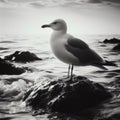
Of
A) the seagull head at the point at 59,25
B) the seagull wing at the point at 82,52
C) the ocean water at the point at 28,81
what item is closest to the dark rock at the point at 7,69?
the ocean water at the point at 28,81

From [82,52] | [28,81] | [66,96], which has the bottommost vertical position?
[28,81]

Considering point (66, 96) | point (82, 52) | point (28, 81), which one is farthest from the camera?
point (28, 81)

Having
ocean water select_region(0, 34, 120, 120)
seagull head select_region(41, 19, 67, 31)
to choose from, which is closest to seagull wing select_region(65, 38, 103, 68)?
seagull head select_region(41, 19, 67, 31)

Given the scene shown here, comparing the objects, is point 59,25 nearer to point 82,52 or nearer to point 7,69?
point 82,52

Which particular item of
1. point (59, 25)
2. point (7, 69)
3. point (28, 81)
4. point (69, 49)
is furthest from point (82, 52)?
point (7, 69)

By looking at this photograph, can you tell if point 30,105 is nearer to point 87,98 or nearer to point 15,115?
point 15,115

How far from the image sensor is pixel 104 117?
8.28 ft

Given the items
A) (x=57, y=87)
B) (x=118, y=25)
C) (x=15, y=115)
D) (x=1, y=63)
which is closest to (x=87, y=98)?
(x=57, y=87)

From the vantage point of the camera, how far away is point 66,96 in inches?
110

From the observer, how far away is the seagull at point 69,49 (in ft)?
9.36

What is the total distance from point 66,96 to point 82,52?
1.65 ft

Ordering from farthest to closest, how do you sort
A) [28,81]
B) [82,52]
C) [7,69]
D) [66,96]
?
[7,69]
[28,81]
[82,52]
[66,96]

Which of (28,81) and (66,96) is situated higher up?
(66,96)

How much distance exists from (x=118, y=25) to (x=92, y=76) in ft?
13.6
